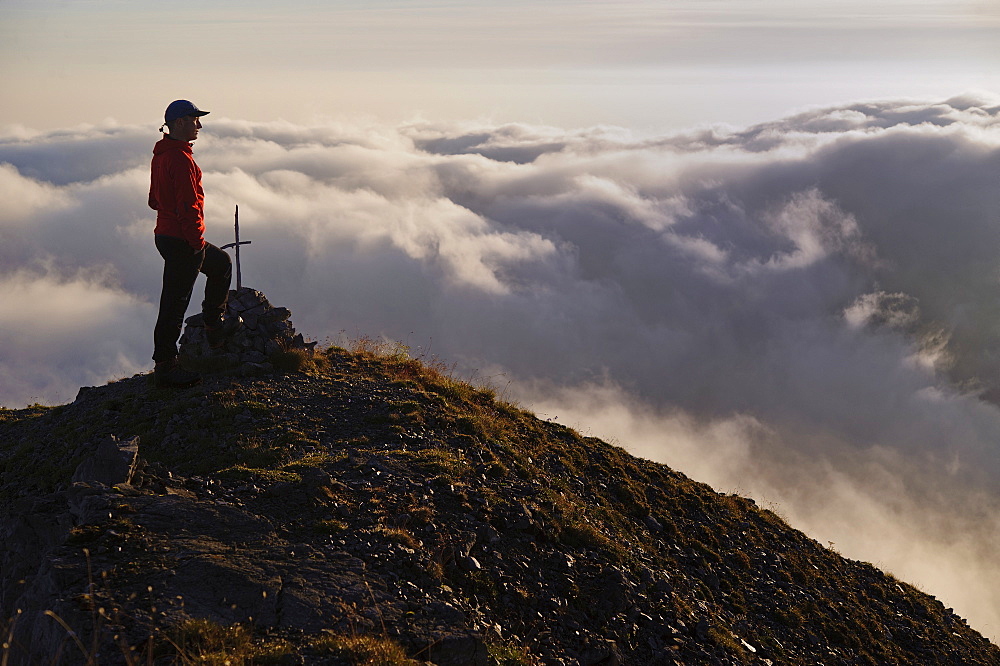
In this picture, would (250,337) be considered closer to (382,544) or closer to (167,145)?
(167,145)

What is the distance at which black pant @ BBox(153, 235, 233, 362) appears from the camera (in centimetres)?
1027

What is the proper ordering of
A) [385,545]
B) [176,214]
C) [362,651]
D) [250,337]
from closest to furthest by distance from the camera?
[362,651] < [385,545] < [176,214] < [250,337]

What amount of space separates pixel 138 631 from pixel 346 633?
62.7 inches

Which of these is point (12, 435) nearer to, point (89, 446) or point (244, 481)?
point (89, 446)

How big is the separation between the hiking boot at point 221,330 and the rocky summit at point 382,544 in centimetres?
29

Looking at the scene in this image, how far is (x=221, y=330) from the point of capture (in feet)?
41.2

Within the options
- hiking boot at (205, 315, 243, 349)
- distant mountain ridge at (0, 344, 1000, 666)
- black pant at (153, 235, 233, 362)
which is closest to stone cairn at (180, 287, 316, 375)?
hiking boot at (205, 315, 243, 349)

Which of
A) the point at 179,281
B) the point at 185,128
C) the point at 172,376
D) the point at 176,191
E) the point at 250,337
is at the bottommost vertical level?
the point at 172,376

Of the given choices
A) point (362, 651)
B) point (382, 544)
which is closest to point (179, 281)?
point (382, 544)

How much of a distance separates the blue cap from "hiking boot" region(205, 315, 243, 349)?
4.11 metres

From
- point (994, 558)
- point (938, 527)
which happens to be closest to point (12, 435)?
point (994, 558)

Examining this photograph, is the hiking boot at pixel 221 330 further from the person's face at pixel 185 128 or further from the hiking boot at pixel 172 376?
the person's face at pixel 185 128

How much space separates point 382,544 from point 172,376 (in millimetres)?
6642

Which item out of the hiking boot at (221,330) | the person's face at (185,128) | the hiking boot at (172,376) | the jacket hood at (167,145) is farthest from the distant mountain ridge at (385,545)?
the person's face at (185,128)
